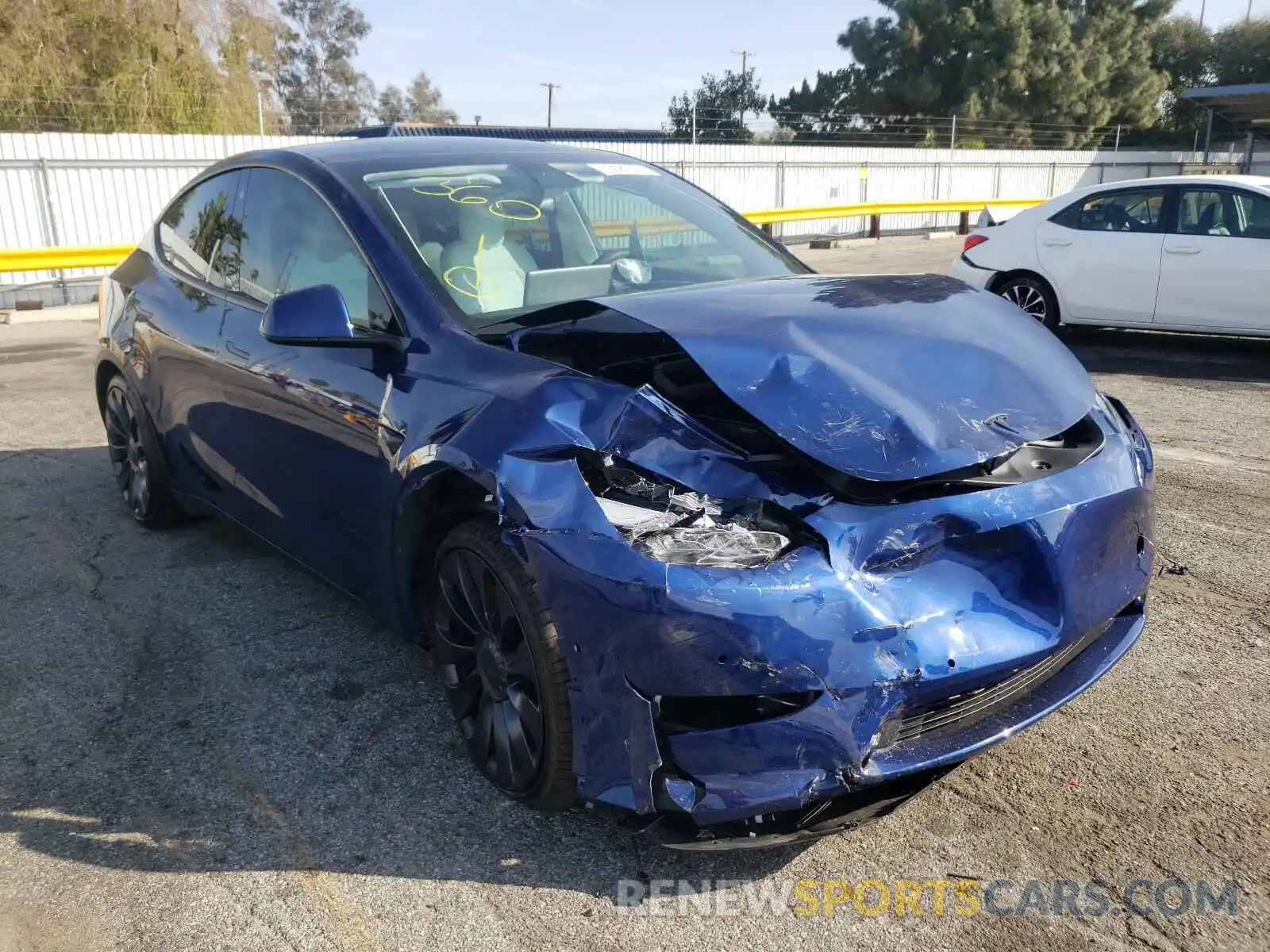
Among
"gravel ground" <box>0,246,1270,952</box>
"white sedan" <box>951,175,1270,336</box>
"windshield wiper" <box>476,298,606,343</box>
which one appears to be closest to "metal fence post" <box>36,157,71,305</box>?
"gravel ground" <box>0,246,1270,952</box>

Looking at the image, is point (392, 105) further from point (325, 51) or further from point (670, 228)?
point (670, 228)

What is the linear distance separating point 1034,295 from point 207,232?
7423mm

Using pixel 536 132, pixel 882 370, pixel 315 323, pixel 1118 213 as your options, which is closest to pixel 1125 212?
pixel 1118 213

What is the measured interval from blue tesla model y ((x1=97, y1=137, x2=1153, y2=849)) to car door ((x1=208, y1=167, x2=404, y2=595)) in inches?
0.6

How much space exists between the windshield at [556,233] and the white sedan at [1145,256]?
5596mm

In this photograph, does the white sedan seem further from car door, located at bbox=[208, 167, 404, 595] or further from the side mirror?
the side mirror

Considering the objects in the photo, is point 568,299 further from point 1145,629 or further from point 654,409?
point 1145,629

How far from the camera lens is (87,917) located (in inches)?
96.0

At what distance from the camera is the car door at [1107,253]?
8.81 m

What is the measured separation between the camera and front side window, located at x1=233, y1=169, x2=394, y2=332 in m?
3.29

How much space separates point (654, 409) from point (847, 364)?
1.68 feet

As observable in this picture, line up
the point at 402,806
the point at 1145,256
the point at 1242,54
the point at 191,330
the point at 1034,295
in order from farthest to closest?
the point at 1242,54
the point at 1034,295
the point at 1145,256
the point at 191,330
the point at 402,806

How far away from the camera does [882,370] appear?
8.64 feet

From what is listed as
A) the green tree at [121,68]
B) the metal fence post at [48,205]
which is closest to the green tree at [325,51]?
the green tree at [121,68]
